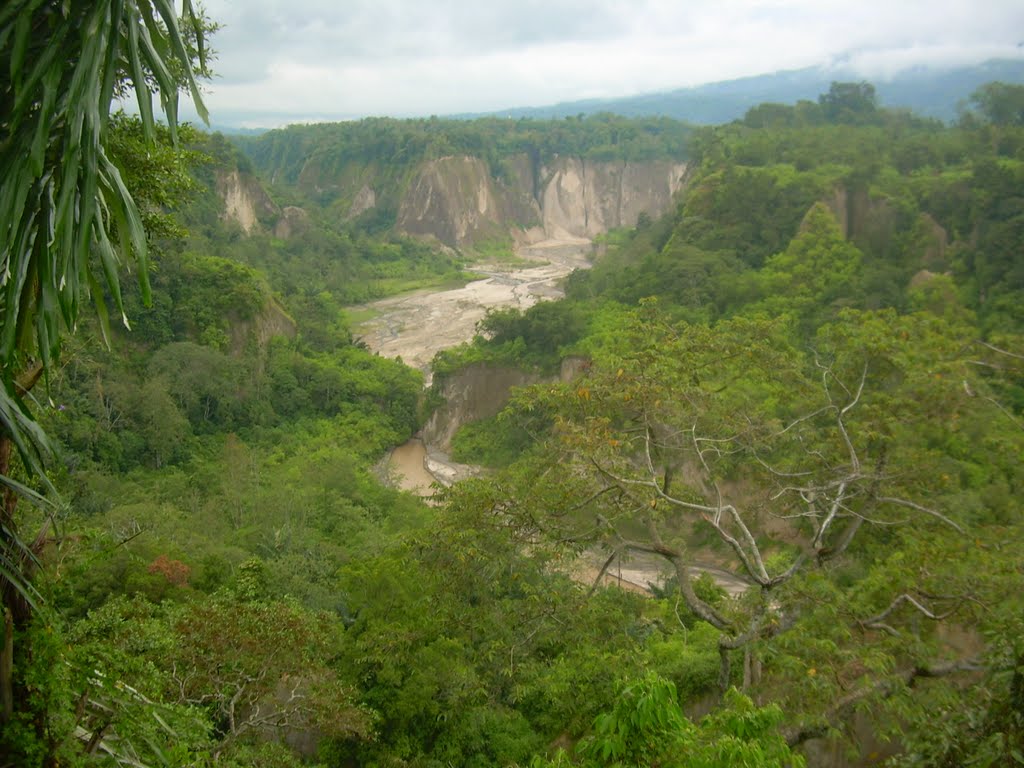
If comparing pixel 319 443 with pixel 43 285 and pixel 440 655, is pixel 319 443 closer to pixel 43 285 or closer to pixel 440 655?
pixel 440 655

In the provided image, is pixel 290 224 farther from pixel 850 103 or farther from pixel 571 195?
pixel 850 103

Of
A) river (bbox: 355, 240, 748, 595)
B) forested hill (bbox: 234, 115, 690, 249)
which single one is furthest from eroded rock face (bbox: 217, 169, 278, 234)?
forested hill (bbox: 234, 115, 690, 249)

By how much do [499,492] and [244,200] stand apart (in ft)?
161

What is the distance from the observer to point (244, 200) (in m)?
51.7

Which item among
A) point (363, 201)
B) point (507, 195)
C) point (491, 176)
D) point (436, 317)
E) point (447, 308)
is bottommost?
point (436, 317)

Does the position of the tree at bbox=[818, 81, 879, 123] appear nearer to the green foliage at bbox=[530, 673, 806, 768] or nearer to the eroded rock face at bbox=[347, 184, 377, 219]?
the eroded rock face at bbox=[347, 184, 377, 219]

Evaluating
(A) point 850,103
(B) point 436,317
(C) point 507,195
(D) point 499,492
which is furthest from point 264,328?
(C) point 507,195

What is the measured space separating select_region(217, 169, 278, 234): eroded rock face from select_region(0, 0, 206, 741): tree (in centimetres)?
4953

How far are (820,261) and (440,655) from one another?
941 inches

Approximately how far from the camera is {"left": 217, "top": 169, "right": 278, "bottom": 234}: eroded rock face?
49156 mm

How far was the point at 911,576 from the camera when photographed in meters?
6.64

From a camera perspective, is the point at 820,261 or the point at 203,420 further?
the point at 820,261

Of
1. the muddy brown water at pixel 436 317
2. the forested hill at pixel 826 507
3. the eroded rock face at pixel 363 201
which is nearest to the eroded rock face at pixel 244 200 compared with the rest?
the muddy brown water at pixel 436 317

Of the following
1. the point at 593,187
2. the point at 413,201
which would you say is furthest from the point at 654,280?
the point at 593,187
